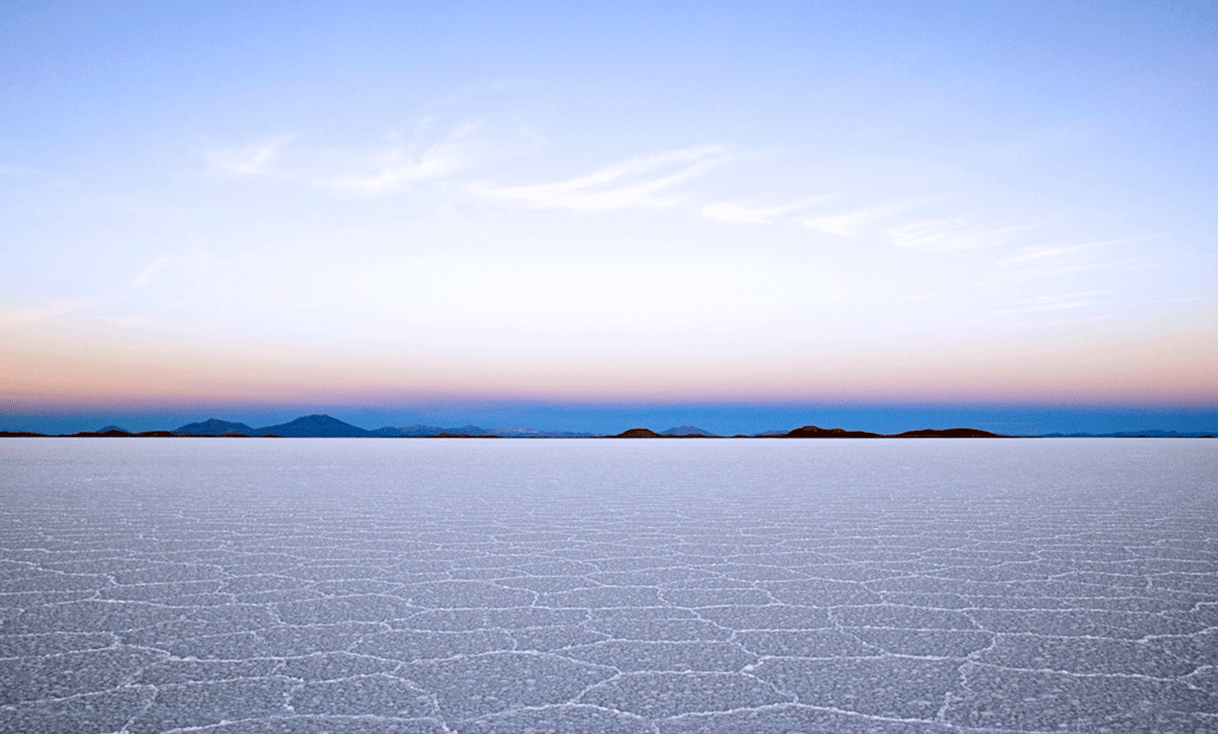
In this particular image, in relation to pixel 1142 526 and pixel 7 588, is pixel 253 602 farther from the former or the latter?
pixel 1142 526

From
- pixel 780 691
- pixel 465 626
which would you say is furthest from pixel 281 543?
pixel 780 691

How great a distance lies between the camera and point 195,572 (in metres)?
4.18

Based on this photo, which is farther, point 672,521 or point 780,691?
point 672,521

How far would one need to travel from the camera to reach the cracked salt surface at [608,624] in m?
2.15

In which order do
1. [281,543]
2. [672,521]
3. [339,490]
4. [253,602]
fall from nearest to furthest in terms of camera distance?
1. [253,602]
2. [281,543]
3. [672,521]
4. [339,490]

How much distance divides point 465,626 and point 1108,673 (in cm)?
235

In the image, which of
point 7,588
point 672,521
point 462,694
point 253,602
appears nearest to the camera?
point 462,694

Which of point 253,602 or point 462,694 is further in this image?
point 253,602

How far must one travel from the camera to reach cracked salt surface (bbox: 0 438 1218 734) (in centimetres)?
215

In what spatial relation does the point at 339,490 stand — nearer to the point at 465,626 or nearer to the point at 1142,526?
the point at 465,626

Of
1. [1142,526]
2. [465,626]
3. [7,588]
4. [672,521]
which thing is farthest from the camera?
[672,521]

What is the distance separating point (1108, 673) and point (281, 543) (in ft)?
16.1

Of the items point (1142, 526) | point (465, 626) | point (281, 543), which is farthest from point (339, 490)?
point (1142, 526)

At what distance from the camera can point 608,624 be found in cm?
308
